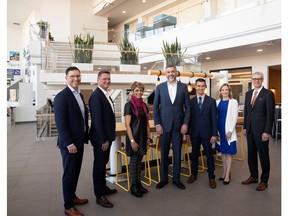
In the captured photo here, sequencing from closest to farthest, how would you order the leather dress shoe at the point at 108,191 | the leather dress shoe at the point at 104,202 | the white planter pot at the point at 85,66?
the leather dress shoe at the point at 104,202
the leather dress shoe at the point at 108,191
the white planter pot at the point at 85,66

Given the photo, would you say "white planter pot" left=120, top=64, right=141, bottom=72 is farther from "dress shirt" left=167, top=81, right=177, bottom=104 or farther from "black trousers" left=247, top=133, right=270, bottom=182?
"black trousers" left=247, top=133, right=270, bottom=182

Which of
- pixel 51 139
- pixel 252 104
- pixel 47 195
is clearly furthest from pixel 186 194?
pixel 51 139

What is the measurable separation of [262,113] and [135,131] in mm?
1867

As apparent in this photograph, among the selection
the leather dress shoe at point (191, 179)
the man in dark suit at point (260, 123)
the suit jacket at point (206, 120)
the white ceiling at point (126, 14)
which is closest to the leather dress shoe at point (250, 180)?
the man in dark suit at point (260, 123)

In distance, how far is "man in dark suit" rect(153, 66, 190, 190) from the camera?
382 centimetres

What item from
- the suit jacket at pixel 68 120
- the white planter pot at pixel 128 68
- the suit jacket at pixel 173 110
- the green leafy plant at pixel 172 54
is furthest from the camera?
the green leafy plant at pixel 172 54

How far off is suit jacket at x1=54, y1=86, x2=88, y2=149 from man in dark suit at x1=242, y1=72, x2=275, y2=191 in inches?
97.3

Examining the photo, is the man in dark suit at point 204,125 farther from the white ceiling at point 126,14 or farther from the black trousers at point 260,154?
the white ceiling at point 126,14

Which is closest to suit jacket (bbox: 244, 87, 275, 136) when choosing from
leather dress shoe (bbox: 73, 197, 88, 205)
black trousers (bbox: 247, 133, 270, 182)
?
black trousers (bbox: 247, 133, 270, 182)

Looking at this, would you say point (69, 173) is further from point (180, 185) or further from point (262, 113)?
point (262, 113)

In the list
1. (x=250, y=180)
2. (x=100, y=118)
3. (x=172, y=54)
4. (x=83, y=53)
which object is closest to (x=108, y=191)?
(x=100, y=118)

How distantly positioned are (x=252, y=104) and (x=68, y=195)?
288 cm

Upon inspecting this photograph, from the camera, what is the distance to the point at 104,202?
3.22 m

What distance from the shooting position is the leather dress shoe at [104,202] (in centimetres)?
318
